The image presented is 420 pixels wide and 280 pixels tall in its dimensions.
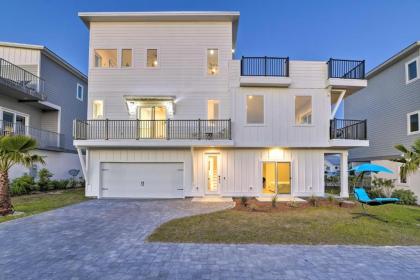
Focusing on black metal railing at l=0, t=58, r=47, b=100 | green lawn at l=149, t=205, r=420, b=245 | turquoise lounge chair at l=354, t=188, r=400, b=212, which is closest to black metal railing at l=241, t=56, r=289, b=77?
turquoise lounge chair at l=354, t=188, r=400, b=212

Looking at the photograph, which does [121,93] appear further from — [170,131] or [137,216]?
[137,216]

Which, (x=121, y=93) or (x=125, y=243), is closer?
(x=125, y=243)

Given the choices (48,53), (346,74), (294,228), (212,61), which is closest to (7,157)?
(294,228)

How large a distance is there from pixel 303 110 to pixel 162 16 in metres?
9.53

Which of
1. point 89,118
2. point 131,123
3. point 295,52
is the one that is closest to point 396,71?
point 131,123

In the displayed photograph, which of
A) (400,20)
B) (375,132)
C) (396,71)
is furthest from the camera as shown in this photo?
(400,20)

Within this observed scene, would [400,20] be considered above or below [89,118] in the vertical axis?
above

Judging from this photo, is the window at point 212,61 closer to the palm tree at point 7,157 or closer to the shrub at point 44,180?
the palm tree at point 7,157

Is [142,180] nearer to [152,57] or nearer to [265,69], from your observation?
[152,57]

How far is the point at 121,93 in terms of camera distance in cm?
1280

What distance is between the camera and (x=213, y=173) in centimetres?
1266

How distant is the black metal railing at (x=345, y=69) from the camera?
12.3 meters

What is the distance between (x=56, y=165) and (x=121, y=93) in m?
8.83

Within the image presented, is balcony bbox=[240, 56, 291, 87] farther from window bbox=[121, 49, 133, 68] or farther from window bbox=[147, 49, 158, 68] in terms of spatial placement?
window bbox=[121, 49, 133, 68]
